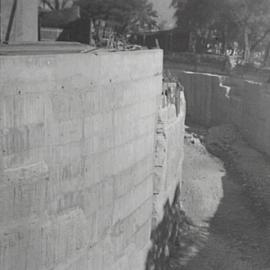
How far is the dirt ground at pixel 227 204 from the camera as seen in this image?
15.5m

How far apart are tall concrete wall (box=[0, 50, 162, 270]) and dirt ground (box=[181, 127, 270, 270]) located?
5.15 meters

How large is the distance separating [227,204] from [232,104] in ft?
43.5

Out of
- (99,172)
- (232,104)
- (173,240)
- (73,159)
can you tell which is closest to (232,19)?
(232,104)

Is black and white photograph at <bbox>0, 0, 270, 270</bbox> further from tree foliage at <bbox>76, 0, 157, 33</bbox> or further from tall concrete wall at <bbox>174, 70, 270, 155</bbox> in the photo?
tree foliage at <bbox>76, 0, 157, 33</bbox>

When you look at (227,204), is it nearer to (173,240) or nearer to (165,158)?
(173,240)

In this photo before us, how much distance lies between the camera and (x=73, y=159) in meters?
8.48

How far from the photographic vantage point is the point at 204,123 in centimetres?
3544

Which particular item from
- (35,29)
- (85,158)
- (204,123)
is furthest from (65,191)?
(204,123)

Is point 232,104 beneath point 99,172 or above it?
beneath

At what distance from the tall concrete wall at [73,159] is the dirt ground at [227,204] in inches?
203

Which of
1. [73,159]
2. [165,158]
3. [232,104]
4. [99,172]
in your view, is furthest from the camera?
[232,104]

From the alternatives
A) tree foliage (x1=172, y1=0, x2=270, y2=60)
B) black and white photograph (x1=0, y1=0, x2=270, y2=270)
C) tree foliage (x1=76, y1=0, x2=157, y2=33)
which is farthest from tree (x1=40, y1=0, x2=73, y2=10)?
black and white photograph (x1=0, y1=0, x2=270, y2=270)

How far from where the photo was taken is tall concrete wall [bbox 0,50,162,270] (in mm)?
7520

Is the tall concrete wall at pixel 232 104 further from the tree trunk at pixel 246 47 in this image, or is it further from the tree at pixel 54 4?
the tree at pixel 54 4
